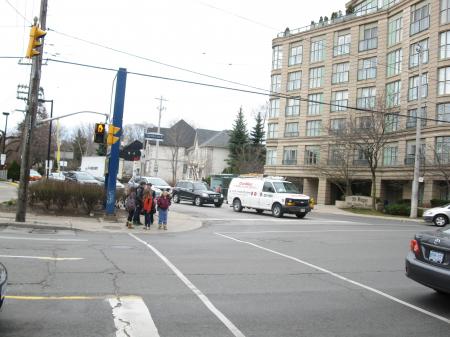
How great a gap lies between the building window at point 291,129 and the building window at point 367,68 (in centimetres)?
1064

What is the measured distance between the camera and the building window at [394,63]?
160 ft

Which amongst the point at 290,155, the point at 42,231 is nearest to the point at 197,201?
the point at 42,231

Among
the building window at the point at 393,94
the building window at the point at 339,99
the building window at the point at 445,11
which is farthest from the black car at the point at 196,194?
the building window at the point at 339,99

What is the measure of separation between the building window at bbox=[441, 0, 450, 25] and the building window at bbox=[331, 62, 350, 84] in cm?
1374

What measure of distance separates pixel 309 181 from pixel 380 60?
54.8ft

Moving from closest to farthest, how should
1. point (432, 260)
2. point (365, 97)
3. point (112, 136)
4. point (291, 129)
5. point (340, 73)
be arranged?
point (432, 260) < point (112, 136) < point (365, 97) < point (340, 73) < point (291, 129)

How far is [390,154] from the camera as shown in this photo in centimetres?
4978

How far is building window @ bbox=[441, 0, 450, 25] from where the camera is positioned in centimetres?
4259

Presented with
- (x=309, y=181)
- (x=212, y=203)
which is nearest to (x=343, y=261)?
(x=212, y=203)

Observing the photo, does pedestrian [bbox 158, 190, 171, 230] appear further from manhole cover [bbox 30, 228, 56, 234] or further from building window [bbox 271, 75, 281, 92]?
building window [bbox 271, 75, 281, 92]

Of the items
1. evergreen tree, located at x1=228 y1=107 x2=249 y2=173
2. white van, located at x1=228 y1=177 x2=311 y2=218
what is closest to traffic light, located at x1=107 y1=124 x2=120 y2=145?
white van, located at x1=228 y1=177 x2=311 y2=218

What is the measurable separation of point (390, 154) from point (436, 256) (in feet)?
147

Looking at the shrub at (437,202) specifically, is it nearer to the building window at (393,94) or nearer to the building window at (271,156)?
the building window at (393,94)

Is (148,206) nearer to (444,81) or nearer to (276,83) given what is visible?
(444,81)
